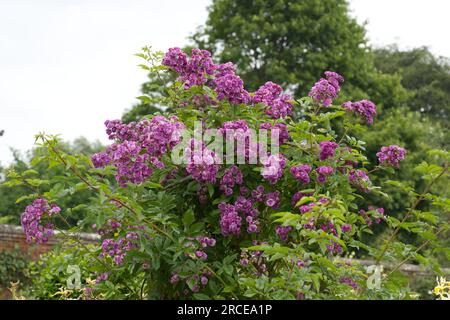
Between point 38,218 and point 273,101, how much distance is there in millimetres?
1439

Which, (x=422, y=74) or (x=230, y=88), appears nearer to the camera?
(x=230, y=88)

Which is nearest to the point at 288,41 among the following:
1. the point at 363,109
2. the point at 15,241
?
the point at 15,241

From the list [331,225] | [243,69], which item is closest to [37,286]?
[331,225]

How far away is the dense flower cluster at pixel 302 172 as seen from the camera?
128 inches

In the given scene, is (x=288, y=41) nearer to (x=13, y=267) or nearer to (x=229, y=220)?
(x=13, y=267)

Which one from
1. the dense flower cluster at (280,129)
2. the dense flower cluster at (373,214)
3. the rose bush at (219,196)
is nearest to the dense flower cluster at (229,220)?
the rose bush at (219,196)

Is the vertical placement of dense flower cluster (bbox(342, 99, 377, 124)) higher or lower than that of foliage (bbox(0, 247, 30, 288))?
higher

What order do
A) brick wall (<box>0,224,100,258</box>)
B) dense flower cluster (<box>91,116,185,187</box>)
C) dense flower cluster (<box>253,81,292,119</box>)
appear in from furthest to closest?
brick wall (<box>0,224,100,258</box>)
dense flower cluster (<box>253,81,292,119</box>)
dense flower cluster (<box>91,116,185,187</box>)

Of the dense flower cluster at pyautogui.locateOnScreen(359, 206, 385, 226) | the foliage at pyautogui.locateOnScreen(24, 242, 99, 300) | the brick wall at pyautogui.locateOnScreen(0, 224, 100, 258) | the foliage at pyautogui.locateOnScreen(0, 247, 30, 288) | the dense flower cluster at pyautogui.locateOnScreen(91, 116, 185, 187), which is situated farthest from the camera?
the brick wall at pyautogui.locateOnScreen(0, 224, 100, 258)

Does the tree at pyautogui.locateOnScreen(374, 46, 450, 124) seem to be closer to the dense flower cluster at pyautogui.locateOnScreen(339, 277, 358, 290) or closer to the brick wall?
the brick wall

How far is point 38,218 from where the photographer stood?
11.1 feet

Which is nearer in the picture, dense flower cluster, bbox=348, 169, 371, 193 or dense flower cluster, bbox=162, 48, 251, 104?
dense flower cluster, bbox=348, 169, 371, 193

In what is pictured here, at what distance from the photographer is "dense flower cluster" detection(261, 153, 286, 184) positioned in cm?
321

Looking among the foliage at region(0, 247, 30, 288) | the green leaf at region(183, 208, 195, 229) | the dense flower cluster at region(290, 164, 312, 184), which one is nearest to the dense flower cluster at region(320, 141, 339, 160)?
the dense flower cluster at region(290, 164, 312, 184)
